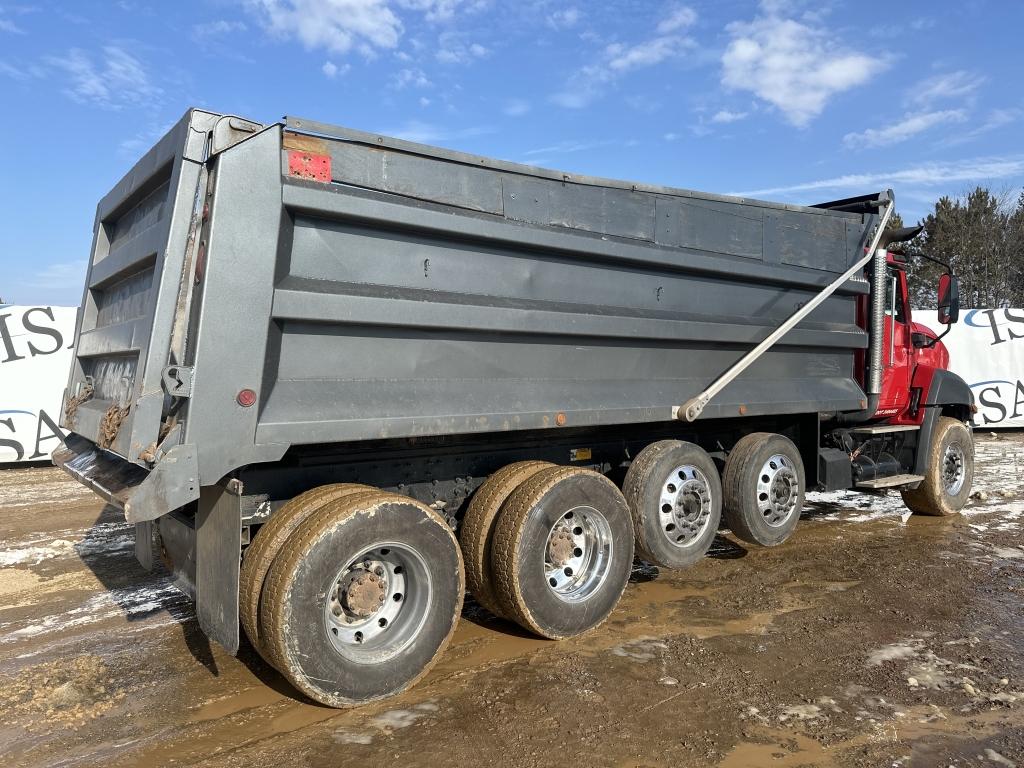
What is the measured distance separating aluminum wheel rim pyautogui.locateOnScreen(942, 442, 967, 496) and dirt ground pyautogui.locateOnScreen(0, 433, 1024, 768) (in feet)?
6.29

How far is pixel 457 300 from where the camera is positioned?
3.82m

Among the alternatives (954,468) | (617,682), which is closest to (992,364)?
(954,468)

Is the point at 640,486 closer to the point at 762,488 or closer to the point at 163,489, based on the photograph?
the point at 762,488

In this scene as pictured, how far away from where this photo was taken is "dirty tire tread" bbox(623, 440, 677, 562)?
4.69 metres

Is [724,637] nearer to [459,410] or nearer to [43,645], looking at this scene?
[459,410]

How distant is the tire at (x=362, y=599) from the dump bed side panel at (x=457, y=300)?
1.51ft

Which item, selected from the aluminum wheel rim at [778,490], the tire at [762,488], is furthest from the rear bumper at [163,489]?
the aluminum wheel rim at [778,490]

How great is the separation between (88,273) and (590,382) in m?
3.71

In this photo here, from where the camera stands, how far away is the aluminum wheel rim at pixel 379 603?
3426 millimetres

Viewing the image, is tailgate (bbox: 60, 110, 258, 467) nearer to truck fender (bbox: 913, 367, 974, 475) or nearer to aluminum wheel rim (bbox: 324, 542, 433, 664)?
aluminum wheel rim (bbox: 324, 542, 433, 664)

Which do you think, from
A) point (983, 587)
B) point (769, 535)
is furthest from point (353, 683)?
point (983, 587)

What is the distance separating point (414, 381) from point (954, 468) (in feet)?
21.9

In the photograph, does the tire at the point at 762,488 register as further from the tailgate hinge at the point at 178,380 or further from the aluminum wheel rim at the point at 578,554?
the tailgate hinge at the point at 178,380

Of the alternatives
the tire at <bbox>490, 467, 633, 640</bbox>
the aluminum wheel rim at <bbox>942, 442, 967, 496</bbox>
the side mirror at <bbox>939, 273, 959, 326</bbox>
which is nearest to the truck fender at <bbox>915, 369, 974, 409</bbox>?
the aluminum wheel rim at <bbox>942, 442, 967, 496</bbox>
